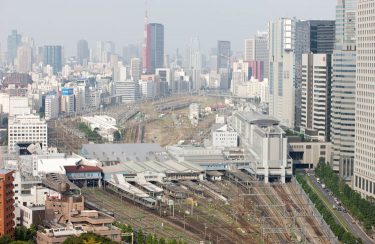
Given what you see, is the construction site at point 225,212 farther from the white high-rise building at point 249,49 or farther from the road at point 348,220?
the white high-rise building at point 249,49

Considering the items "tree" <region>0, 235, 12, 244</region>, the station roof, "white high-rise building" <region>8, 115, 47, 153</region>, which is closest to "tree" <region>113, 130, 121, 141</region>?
"white high-rise building" <region>8, 115, 47, 153</region>

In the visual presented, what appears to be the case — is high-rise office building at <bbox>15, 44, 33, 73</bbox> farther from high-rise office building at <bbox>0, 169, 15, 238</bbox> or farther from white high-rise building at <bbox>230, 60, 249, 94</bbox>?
high-rise office building at <bbox>0, 169, 15, 238</bbox>

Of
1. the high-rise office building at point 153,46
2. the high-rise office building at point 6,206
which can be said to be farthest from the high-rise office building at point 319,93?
the high-rise office building at point 153,46

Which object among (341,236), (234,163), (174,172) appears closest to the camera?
(341,236)

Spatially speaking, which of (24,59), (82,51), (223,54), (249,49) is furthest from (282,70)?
(82,51)

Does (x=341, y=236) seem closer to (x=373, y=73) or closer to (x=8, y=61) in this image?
(x=373, y=73)

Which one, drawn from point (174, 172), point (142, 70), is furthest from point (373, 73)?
point (142, 70)
